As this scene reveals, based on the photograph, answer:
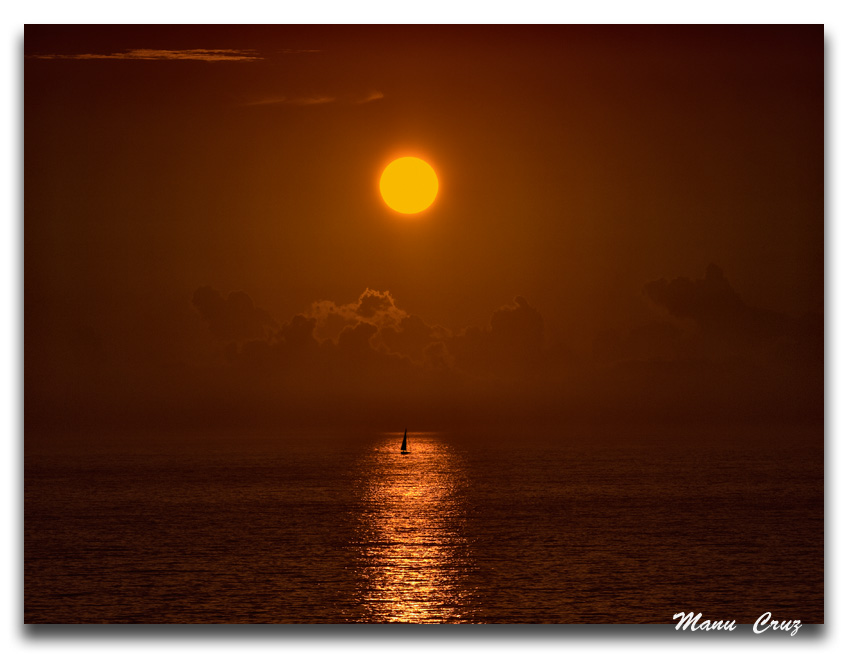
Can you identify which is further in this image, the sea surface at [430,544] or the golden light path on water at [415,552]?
the sea surface at [430,544]

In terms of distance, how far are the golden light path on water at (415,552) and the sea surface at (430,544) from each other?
10 cm

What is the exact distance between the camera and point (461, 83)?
41.2ft

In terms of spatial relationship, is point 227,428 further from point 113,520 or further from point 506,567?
point 113,520

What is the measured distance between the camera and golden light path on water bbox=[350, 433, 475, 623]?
1869 centimetres

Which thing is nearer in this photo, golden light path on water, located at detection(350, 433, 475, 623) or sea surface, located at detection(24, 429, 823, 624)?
golden light path on water, located at detection(350, 433, 475, 623)

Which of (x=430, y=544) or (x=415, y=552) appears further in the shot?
(x=430, y=544)

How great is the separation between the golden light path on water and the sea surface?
3.9 inches

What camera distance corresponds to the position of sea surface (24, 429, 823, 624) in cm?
1889

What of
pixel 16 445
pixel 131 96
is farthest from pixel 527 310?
pixel 16 445

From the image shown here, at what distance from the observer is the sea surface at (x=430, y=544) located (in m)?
18.9

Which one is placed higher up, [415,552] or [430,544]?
[430,544]

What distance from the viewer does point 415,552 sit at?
1076 inches

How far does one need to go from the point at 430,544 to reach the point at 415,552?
1.71m
